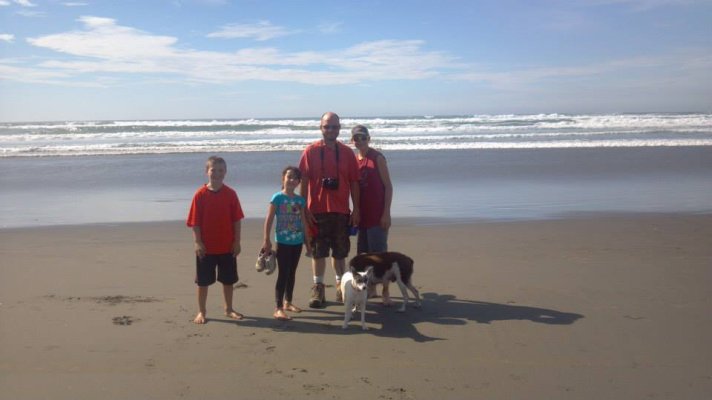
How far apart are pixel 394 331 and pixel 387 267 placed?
70 cm

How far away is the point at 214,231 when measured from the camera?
16.5ft

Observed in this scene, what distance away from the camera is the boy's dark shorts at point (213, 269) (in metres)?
5.07

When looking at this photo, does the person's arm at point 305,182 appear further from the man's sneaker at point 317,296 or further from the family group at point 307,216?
the man's sneaker at point 317,296

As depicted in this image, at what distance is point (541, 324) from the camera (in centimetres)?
482

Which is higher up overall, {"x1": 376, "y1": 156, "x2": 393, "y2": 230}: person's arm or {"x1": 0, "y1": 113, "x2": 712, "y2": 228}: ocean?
{"x1": 376, "y1": 156, "x2": 393, "y2": 230}: person's arm

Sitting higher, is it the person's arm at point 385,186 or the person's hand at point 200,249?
the person's arm at point 385,186

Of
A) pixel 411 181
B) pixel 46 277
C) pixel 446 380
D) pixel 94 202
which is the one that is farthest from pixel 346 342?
pixel 411 181

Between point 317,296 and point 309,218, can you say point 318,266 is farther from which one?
point 309,218

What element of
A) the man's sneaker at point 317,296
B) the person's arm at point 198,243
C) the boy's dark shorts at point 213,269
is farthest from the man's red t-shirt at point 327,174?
the person's arm at point 198,243

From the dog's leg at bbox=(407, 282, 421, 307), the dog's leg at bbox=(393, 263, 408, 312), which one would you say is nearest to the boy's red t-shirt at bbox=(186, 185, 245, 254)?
the dog's leg at bbox=(393, 263, 408, 312)

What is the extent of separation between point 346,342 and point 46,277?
3.83 m

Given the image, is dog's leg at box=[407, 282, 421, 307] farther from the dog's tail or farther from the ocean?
the ocean

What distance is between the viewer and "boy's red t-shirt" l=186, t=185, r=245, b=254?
500cm

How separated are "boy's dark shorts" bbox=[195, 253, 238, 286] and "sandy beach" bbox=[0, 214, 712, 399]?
0.34m
